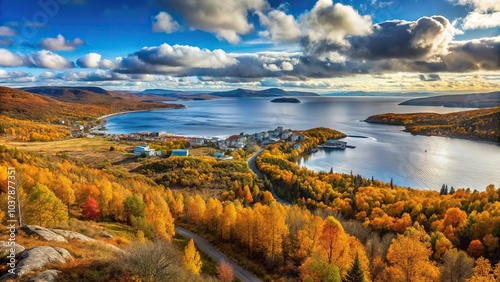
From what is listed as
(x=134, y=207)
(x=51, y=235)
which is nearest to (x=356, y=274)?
(x=51, y=235)

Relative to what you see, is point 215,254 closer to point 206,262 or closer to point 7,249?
point 206,262

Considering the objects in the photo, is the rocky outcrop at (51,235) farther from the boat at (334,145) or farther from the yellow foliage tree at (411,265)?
the boat at (334,145)

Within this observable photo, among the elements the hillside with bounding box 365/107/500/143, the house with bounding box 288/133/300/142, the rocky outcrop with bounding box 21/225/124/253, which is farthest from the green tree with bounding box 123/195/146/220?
the hillside with bounding box 365/107/500/143

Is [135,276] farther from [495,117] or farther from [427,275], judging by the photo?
[495,117]

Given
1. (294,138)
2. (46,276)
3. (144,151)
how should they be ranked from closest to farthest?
1. (46,276)
2. (144,151)
3. (294,138)

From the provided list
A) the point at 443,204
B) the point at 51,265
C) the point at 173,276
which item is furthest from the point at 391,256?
the point at 443,204

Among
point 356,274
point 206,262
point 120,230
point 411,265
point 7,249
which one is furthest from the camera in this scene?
point 120,230

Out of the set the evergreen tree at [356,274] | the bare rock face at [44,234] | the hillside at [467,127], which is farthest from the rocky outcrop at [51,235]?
the hillside at [467,127]
